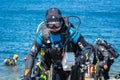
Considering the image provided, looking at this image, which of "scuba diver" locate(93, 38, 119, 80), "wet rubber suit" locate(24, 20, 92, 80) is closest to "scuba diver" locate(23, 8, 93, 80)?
"wet rubber suit" locate(24, 20, 92, 80)

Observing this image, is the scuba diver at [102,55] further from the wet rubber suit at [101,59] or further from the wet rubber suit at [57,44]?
the wet rubber suit at [57,44]

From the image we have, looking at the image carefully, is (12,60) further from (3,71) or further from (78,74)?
(78,74)

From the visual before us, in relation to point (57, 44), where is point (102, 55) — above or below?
below

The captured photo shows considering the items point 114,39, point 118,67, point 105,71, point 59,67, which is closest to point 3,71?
point 118,67

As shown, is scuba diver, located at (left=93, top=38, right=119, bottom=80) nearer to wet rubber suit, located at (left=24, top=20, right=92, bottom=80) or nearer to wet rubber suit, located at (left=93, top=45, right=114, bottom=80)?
wet rubber suit, located at (left=93, top=45, right=114, bottom=80)

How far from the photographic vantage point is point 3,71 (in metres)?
26.8

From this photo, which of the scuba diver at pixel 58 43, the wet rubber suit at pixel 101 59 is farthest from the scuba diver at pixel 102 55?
the scuba diver at pixel 58 43

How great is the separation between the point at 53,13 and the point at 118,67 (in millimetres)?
19929

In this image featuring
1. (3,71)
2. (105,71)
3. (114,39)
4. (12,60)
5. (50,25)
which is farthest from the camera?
(114,39)

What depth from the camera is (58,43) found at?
7.94 metres

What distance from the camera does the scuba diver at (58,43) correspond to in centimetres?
770

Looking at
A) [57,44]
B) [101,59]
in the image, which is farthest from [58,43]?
[101,59]

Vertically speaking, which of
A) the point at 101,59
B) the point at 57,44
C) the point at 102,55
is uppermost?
the point at 57,44

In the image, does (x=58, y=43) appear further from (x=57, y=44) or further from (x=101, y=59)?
(x=101, y=59)
